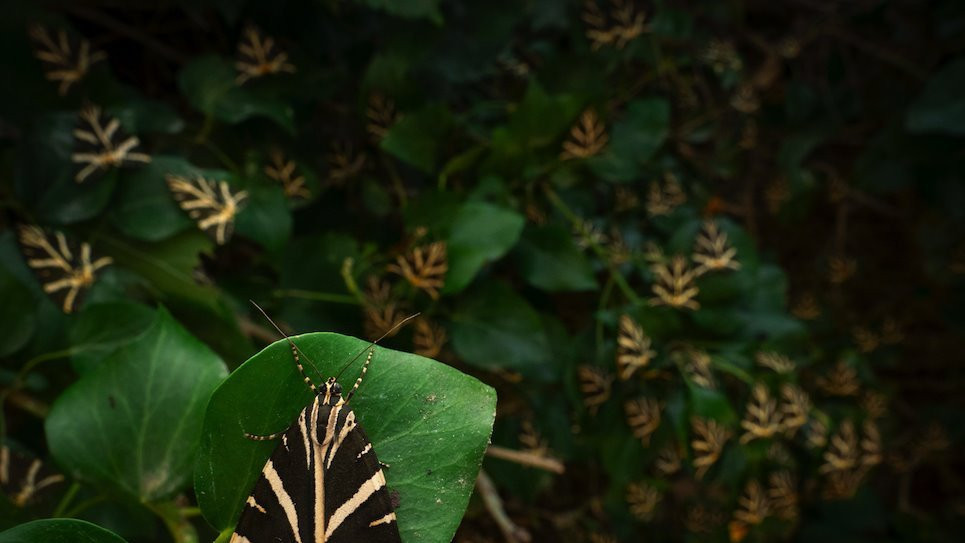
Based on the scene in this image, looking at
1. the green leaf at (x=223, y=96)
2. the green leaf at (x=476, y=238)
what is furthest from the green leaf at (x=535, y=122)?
the green leaf at (x=223, y=96)

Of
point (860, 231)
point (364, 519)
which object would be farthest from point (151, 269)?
point (860, 231)

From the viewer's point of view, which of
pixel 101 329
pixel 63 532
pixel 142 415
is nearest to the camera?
pixel 63 532

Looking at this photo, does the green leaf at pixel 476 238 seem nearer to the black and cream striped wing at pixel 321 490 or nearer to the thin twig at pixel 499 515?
the thin twig at pixel 499 515

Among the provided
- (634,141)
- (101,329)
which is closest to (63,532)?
(101,329)

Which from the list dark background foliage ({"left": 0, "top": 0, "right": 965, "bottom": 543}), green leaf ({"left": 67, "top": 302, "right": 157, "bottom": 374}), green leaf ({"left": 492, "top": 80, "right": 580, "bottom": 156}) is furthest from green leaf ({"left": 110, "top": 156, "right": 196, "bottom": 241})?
green leaf ({"left": 492, "top": 80, "right": 580, "bottom": 156})

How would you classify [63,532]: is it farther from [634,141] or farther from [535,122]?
[634,141]

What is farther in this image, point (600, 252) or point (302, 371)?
point (600, 252)

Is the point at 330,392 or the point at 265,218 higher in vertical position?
the point at 330,392
